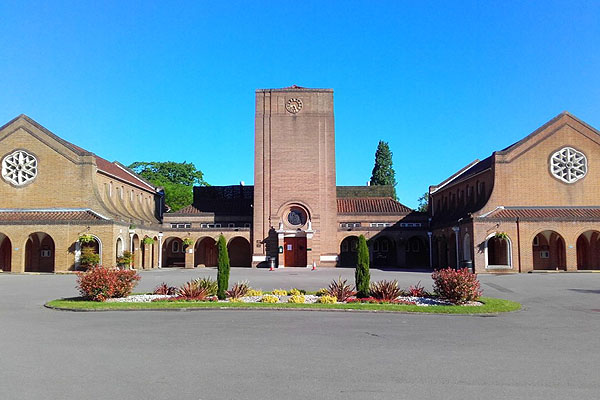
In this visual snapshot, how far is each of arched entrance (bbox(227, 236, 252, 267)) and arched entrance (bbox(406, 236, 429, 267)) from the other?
15488 millimetres

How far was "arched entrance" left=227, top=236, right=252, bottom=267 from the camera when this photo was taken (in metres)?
49.1

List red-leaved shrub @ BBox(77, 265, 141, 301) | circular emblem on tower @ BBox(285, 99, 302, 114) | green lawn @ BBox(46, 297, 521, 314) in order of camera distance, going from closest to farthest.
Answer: green lawn @ BBox(46, 297, 521, 314) → red-leaved shrub @ BBox(77, 265, 141, 301) → circular emblem on tower @ BBox(285, 99, 302, 114)

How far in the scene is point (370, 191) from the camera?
190 ft

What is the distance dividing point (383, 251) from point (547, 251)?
16.1 m

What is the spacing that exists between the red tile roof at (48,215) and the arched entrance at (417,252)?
27.9 metres

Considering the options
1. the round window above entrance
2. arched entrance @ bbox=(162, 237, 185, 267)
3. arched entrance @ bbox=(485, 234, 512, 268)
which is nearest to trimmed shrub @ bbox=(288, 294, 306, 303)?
arched entrance @ bbox=(485, 234, 512, 268)

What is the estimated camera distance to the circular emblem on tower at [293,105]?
47000 millimetres

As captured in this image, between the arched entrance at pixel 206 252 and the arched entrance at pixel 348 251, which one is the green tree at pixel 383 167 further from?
the arched entrance at pixel 206 252

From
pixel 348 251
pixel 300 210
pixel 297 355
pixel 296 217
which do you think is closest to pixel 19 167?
pixel 296 217

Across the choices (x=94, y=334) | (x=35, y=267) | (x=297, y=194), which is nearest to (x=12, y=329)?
(x=94, y=334)

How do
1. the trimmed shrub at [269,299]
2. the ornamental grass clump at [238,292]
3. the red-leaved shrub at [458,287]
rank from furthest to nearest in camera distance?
the ornamental grass clump at [238,292] → the trimmed shrub at [269,299] → the red-leaved shrub at [458,287]

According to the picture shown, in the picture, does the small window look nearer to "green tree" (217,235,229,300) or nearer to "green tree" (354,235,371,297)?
"green tree" (354,235,371,297)

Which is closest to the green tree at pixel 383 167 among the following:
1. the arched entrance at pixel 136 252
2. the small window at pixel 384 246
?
the small window at pixel 384 246

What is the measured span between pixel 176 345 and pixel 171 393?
10.4 ft
